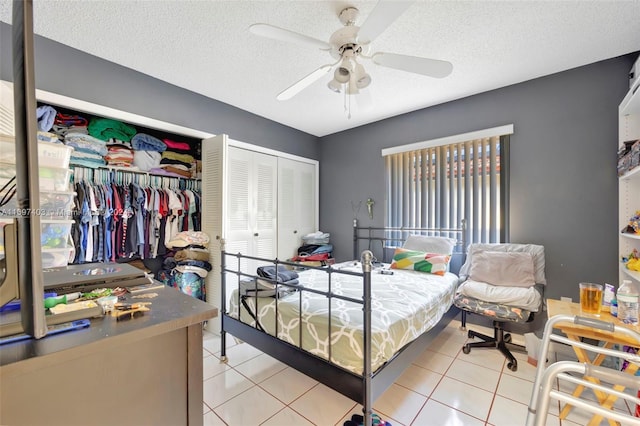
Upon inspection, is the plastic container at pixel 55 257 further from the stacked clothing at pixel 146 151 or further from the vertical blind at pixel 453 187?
the vertical blind at pixel 453 187

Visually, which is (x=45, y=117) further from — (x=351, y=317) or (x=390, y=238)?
(x=390, y=238)

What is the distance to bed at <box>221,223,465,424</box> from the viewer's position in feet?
4.91

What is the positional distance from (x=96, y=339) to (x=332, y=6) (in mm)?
2072

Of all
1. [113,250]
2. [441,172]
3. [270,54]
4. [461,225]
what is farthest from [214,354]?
[441,172]

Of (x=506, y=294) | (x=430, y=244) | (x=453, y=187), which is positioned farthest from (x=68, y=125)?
(x=506, y=294)

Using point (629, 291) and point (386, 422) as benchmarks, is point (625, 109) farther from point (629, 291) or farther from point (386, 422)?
point (386, 422)

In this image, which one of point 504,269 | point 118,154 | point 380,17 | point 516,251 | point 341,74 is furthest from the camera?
point 118,154

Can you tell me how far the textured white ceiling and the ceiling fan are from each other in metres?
0.25

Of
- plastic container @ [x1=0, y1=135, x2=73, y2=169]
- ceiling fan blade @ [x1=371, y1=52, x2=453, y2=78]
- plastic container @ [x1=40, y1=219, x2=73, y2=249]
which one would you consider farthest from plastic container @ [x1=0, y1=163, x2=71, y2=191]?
ceiling fan blade @ [x1=371, y1=52, x2=453, y2=78]

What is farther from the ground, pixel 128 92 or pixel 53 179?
pixel 128 92

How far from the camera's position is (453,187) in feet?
10.6

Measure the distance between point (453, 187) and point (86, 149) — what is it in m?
3.81

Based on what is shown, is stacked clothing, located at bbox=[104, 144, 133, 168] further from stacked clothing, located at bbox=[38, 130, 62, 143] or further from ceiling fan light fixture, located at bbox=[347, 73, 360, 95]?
ceiling fan light fixture, located at bbox=[347, 73, 360, 95]

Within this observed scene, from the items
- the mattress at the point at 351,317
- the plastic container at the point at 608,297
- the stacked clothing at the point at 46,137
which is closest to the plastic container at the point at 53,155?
the stacked clothing at the point at 46,137
